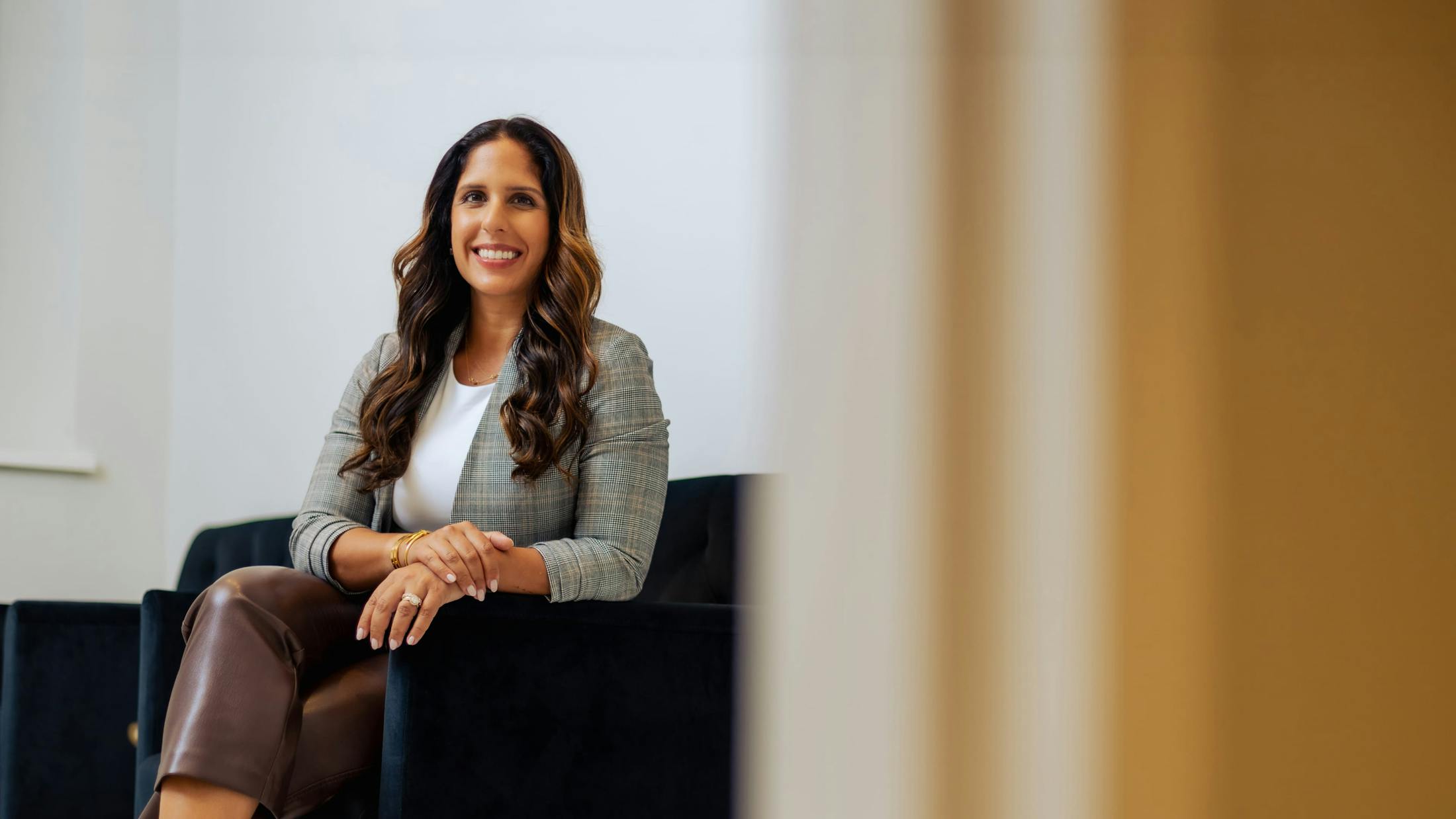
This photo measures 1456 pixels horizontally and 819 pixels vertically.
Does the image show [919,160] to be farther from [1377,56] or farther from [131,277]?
[131,277]

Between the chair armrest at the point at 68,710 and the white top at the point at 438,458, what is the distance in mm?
811

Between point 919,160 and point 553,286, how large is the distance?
5.29 feet

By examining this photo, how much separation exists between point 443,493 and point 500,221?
17.2 inches

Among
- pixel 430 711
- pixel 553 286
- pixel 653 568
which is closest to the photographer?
pixel 430 711

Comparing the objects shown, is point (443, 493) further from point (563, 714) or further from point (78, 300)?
Result: point (78, 300)

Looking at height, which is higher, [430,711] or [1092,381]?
[1092,381]

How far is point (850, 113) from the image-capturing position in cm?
22

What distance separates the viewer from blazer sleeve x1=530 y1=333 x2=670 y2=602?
1.55 meters

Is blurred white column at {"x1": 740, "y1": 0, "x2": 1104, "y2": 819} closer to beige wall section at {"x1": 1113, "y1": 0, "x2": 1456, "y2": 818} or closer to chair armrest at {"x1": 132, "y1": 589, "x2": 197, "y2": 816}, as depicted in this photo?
beige wall section at {"x1": 1113, "y1": 0, "x2": 1456, "y2": 818}

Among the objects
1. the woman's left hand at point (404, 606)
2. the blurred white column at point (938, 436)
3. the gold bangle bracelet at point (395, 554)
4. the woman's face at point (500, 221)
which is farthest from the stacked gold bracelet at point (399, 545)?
the blurred white column at point (938, 436)

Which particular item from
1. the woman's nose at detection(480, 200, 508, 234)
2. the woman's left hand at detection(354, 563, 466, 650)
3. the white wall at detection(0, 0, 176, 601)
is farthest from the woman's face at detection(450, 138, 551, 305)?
the white wall at detection(0, 0, 176, 601)

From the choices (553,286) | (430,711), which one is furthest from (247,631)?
(553,286)

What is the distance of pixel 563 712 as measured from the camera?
4.53 ft

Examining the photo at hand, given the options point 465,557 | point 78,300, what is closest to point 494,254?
point 465,557
